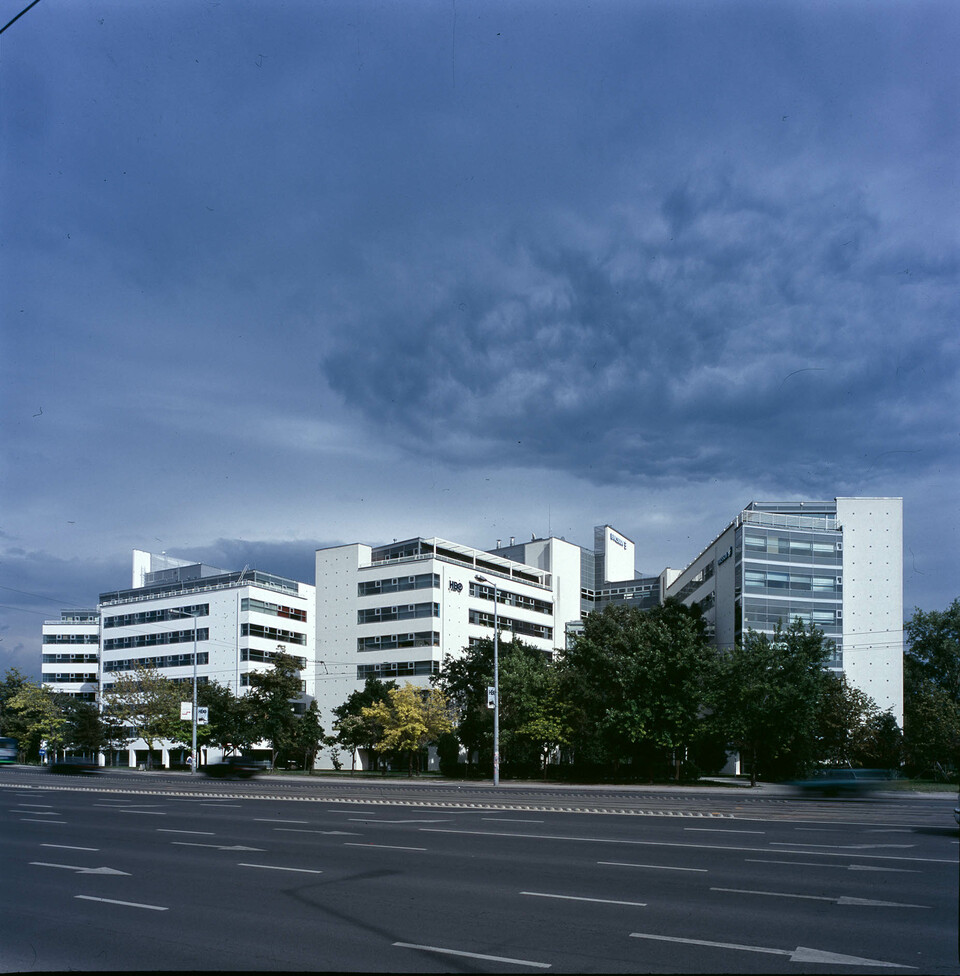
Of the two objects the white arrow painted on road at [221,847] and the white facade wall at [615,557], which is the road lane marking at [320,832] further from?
the white facade wall at [615,557]

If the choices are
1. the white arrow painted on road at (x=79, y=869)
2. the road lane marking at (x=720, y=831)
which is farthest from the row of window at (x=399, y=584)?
the white arrow painted on road at (x=79, y=869)

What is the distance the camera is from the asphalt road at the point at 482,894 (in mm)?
8781

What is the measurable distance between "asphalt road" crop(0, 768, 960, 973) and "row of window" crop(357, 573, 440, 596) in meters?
56.7

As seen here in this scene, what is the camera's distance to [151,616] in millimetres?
98750

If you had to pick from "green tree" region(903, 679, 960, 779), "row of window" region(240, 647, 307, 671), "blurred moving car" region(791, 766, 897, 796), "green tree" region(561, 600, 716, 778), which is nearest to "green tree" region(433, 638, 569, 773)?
"green tree" region(561, 600, 716, 778)

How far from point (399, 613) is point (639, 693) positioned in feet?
126

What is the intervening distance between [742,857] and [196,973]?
1046cm

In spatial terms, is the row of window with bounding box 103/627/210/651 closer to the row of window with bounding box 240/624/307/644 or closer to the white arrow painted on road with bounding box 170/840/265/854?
the row of window with bounding box 240/624/307/644

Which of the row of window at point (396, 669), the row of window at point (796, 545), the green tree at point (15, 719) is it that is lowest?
the green tree at point (15, 719)

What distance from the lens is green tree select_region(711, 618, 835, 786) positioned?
43688mm

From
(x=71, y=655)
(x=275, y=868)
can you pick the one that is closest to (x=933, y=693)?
(x=275, y=868)

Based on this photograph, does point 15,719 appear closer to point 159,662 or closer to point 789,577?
point 159,662

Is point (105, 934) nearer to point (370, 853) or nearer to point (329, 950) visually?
point (329, 950)

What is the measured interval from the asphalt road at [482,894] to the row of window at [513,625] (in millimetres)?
61981
